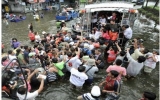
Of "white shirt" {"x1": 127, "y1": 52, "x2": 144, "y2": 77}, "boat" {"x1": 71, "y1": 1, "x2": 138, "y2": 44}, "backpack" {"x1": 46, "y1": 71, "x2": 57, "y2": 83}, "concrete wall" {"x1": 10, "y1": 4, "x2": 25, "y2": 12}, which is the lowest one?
Result: "backpack" {"x1": 46, "y1": 71, "x2": 57, "y2": 83}

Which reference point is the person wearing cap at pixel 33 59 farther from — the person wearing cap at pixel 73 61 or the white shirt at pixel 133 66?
the white shirt at pixel 133 66

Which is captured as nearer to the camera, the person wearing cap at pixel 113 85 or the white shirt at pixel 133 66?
the person wearing cap at pixel 113 85

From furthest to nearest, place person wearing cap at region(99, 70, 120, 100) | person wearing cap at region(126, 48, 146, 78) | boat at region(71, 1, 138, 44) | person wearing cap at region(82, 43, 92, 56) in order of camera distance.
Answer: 1. boat at region(71, 1, 138, 44)
2. person wearing cap at region(82, 43, 92, 56)
3. person wearing cap at region(126, 48, 146, 78)
4. person wearing cap at region(99, 70, 120, 100)

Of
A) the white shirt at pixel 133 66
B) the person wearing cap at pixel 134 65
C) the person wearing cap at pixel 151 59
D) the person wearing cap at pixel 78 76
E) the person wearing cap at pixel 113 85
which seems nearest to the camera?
the person wearing cap at pixel 113 85

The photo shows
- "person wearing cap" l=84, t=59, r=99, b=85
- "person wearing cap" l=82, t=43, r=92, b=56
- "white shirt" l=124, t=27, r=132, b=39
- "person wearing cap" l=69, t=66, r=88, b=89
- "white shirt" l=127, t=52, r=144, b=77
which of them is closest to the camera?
"person wearing cap" l=69, t=66, r=88, b=89

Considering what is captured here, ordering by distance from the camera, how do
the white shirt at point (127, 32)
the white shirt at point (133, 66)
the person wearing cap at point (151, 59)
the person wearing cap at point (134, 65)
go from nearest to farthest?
the person wearing cap at point (134, 65) → the white shirt at point (133, 66) → the person wearing cap at point (151, 59) → the white shirt at point (127, 32)

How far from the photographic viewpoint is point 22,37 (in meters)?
17.9

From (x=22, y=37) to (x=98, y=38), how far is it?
9491 mm

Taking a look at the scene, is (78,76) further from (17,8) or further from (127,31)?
(17,8)

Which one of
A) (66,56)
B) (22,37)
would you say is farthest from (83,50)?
(22,37)

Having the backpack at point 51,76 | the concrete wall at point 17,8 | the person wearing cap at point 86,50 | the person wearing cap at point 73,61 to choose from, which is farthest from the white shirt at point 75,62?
the concrete wall at point 17,8

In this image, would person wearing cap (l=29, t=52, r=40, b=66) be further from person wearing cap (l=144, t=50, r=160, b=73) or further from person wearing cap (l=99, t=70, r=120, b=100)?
person wearing cap (l=144, t=50, r=160, b=73)

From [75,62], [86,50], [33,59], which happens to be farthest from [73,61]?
[33,59]

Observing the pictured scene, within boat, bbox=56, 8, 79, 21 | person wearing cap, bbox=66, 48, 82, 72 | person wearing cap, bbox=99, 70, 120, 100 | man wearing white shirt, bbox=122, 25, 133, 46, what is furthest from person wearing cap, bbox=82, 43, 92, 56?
boat, bbox=56, 8, 79, 21
